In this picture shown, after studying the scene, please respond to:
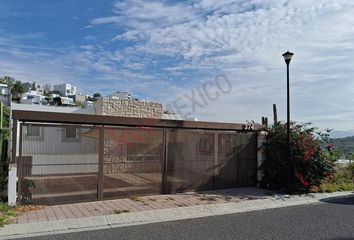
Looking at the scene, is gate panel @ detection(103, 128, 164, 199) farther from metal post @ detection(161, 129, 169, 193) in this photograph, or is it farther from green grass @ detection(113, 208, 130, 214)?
green grass @ detection(113, 208, 130, 214)

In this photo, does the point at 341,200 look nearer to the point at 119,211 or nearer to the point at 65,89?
the point at 119,211

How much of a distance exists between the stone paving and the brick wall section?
10.7 metres

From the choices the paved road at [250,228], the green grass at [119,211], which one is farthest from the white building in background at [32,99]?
the paved road at [250,228]

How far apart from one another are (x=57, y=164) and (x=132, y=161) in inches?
90.8

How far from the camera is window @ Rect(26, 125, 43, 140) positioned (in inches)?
395

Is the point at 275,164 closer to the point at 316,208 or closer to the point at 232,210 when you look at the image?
the point at 316,208

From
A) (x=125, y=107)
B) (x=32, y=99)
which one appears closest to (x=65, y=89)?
(x=32, y=99)

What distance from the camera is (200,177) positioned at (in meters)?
13.2

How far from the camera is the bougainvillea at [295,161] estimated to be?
13516 mm

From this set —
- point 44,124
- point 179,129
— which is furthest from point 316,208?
point 44,124

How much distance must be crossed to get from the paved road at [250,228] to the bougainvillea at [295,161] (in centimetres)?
325

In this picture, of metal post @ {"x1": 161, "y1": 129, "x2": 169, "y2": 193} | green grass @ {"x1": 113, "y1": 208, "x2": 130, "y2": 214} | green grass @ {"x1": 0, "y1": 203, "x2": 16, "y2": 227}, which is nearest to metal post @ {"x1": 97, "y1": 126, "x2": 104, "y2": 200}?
green grass @ {"x1": 113, "y1": 208, "x2": 130, "y2": 214}

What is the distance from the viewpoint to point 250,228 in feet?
27.8

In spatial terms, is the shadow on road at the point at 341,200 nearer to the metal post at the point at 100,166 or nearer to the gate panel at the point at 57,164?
the metal post at the point at 100,166
